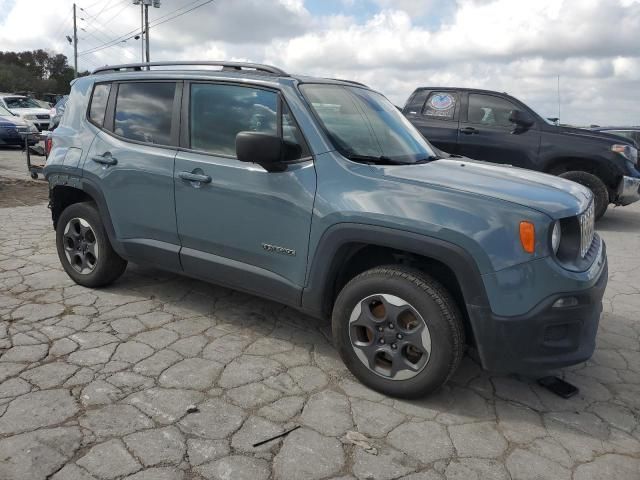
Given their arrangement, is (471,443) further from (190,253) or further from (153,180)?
(153,180)

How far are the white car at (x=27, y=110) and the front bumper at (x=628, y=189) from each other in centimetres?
1711

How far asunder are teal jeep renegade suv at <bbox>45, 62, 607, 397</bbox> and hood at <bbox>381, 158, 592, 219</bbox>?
0.02 metres

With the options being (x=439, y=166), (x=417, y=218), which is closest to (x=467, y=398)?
(x=417, y=218)

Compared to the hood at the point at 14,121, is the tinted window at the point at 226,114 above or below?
above

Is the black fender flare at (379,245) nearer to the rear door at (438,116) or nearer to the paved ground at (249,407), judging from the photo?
the paved ground at (249,407)

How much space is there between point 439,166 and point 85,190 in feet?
8.84

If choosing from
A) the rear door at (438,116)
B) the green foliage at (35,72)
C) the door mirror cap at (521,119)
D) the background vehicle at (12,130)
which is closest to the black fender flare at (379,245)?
the rear door at (438,116)

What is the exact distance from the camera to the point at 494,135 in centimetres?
850

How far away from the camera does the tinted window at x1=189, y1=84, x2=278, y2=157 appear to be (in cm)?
347

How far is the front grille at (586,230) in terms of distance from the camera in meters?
2.92

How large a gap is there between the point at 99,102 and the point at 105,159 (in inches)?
21.0

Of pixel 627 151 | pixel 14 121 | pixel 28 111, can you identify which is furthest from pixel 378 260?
pixel 28 111

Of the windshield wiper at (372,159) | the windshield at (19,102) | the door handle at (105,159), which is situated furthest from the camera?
the windshield at (19,102)

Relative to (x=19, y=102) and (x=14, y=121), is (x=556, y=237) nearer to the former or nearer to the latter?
(x=14, y=121)
